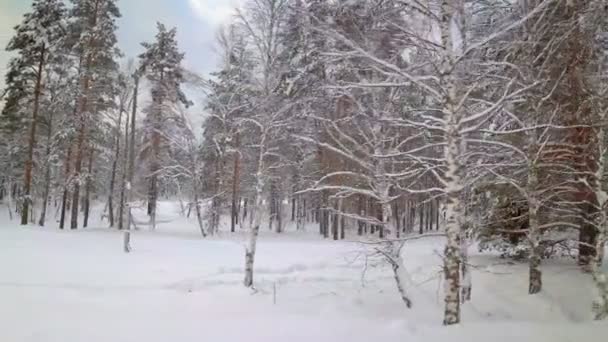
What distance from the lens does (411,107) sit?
28.2ft

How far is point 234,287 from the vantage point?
10867mm

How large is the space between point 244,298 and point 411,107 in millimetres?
5794

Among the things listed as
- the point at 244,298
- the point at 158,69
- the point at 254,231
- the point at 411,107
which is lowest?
the point at 244,298

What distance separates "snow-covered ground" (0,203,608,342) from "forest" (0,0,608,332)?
1.92ft

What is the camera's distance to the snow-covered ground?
19.0 feet

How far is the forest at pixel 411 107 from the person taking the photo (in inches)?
232

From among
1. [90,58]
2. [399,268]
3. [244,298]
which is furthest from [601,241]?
[90,58]

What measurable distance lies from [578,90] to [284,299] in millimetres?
7926

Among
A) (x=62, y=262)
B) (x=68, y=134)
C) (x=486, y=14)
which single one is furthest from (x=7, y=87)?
(x=486, y=14)

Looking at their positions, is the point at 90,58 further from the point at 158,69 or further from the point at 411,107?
the point at 411,107

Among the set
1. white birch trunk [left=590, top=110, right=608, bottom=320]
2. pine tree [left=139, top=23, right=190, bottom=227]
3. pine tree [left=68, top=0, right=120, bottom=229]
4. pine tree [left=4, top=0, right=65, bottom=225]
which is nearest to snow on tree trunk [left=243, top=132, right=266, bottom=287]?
white birch trunk [left=590, top=110, right=608, bottom=320]

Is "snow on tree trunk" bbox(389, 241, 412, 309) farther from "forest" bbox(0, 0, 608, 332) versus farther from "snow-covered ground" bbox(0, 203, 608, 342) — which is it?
"snow-covered ground" bbox(0, 203, 608, 342)

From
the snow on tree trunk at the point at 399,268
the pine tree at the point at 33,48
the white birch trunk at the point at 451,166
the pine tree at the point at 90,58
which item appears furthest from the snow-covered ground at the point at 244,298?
the pine tree at the point at 33,48

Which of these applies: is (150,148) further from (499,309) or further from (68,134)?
(499,309)
